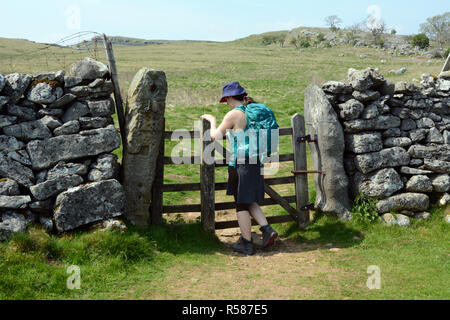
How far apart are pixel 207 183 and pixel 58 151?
2566 millimetres

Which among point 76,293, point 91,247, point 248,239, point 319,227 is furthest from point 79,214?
point 319,227

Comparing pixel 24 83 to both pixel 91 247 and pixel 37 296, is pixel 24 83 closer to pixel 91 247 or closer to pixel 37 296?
pixel 91 247

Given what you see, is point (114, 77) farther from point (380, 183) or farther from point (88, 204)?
point (380, 183)

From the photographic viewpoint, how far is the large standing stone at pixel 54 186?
6172 millimetres

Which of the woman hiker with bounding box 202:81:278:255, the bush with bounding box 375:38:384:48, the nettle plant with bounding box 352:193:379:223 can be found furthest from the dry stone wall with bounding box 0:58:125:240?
the bush with bounding box 375:38:384:48

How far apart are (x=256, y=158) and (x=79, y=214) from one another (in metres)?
2.97

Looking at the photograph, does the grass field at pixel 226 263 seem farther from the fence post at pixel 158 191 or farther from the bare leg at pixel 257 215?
the bare leg at pixel 257 215

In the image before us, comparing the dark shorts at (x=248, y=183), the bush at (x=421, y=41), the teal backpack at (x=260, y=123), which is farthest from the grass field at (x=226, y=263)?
the bush at (x=421, y=41)

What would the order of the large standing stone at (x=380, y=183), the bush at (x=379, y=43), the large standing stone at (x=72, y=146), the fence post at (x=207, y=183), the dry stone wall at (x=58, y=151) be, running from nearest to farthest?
the dry stone wall at (x=58, y=151), the large standing stone at (x=72, y=146), the fence post at (x=207, y=183), the large standing stone at (x=380, y=183), the bush at (x=379, y=43)

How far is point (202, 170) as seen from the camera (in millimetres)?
7332

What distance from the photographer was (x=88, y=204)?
6383 millimetres

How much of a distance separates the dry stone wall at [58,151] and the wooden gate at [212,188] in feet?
2.80

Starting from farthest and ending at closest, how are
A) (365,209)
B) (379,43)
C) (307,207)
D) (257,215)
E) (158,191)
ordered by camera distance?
(379,43) < (307,207) < (365,209) < (158,191) < (257,215)

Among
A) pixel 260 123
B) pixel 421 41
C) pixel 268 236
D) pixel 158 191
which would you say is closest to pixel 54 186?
pixel 158 191
